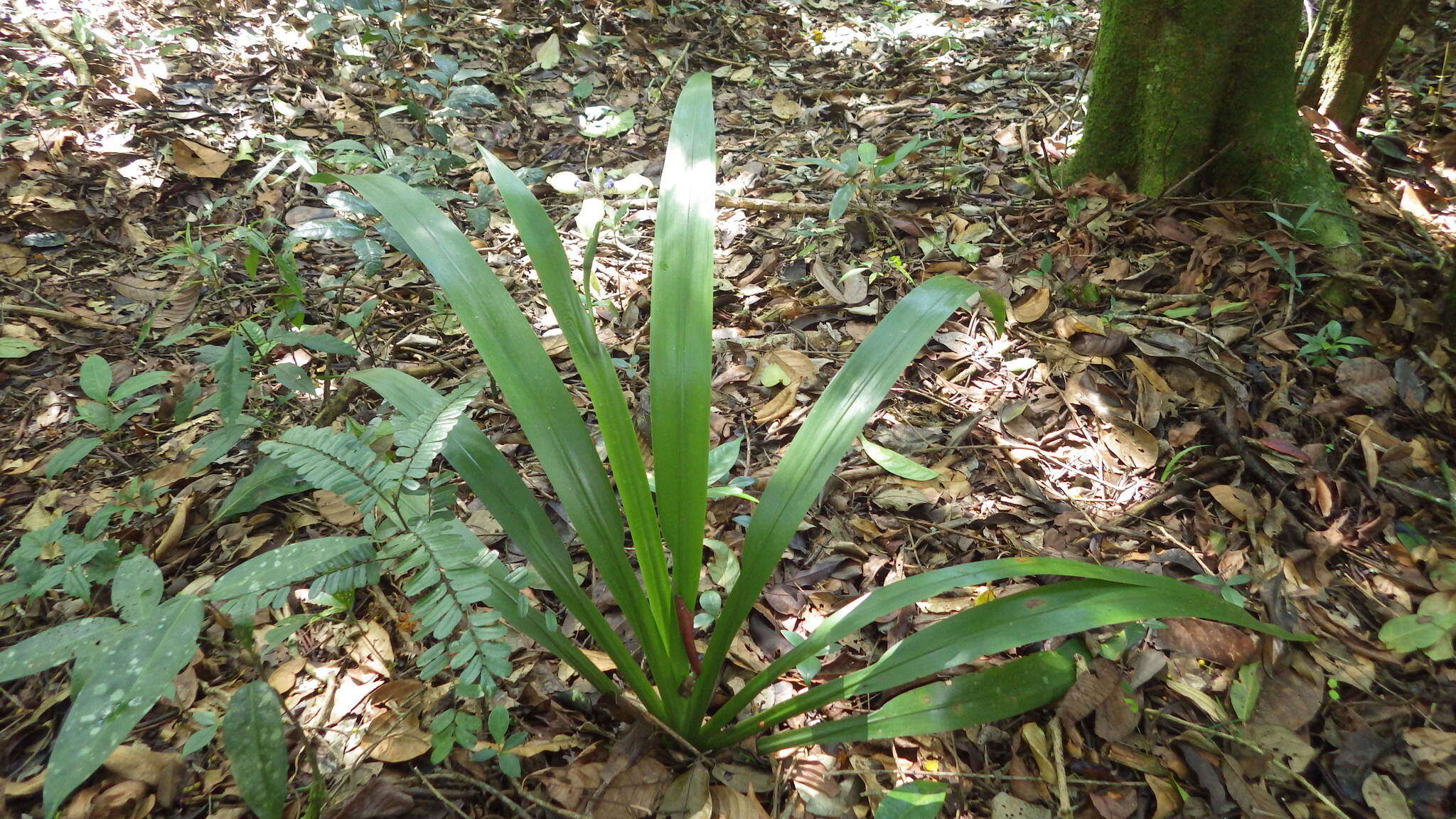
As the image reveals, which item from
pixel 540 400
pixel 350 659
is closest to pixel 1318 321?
pixel 540 400

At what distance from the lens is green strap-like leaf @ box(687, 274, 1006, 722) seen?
1027mm

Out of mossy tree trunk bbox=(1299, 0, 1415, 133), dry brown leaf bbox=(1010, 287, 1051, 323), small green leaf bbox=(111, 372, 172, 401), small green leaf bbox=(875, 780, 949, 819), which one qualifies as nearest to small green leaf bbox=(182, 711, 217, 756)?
small green leaf bbox=(111, 372, 172, 401)

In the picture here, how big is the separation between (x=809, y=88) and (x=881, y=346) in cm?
211

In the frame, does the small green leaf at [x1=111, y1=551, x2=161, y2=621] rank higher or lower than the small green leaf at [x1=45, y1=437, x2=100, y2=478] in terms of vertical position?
higher

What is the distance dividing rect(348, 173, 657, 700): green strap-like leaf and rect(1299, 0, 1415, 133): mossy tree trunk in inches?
87.5

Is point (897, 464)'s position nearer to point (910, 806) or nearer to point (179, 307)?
point (910, 806)

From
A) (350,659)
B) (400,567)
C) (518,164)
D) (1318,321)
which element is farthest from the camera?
(518,164)

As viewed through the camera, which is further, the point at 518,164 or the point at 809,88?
the point at 809,88

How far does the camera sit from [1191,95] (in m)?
1.79

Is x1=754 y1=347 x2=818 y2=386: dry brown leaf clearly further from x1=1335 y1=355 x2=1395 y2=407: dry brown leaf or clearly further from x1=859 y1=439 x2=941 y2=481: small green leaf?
x1=1335 y1=355 x2=1395 y2=407: dry brown leaf

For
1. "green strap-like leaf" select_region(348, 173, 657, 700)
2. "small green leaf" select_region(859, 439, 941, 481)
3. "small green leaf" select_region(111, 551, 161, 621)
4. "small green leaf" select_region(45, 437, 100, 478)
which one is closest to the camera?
"small green leaf" select_region(111, 551, 161, 621)

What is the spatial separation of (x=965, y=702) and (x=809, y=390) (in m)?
0.79

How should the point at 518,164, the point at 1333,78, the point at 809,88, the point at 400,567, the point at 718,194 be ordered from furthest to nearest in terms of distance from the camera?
the point at 809,88 → the point at 518,164 → the point at 718,194 → the point at 1333,78 → the point at 400,567

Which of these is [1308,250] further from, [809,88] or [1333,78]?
[809,88]
